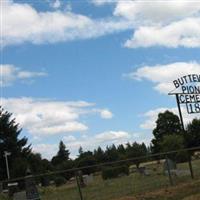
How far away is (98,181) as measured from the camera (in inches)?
1008

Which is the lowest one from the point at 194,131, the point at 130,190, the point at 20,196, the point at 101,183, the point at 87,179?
the point at 130,190

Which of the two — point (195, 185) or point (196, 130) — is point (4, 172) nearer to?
point (196, 130)

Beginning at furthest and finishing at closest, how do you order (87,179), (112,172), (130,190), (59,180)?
(87,179)
(59,180)
(112,172)
(130,190)

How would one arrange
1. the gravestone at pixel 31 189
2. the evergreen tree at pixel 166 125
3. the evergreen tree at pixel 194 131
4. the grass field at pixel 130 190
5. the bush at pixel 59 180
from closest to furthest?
1. the gravestone at pixel 31 189
2. the grass field at pixel 130 190
3. the bush at pixel 59 180
4. the evergreen tree at pixel 194 131
5. the evergreen tree at pixel 166 125

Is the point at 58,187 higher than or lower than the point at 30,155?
lower

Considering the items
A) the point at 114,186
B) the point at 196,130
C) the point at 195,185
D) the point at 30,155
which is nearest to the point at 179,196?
the point at 195,185

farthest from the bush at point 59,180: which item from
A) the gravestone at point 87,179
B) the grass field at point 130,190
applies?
the gravestone at point 87,179

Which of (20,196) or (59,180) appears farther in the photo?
(59,180)

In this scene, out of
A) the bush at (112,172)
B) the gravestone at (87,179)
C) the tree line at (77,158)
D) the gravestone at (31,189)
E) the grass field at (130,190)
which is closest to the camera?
the gravestone at (31,189)

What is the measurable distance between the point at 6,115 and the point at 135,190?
215ft

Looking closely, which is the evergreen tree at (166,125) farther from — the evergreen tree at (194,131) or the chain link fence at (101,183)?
the chain link fence at (101,183)

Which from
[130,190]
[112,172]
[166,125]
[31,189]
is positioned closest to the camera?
[31,189]

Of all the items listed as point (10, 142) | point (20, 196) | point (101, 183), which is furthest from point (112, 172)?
point (10, 142)

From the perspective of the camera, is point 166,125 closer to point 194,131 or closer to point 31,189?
point 194,131
